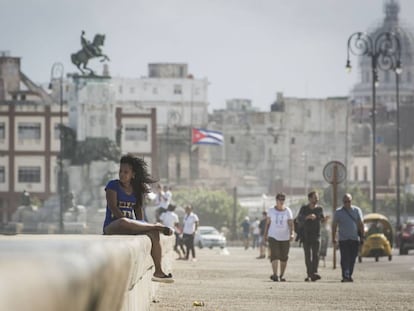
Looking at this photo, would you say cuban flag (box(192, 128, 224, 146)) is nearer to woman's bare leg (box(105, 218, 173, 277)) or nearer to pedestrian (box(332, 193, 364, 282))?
pedestrian (box(332, 193, 364, 282))

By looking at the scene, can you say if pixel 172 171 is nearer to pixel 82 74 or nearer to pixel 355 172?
pixel 355 172

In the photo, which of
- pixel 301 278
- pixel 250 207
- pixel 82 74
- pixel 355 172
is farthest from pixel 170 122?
pixel 301 278

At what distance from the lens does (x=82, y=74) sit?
8681 centimetres

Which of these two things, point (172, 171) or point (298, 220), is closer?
point (298, 220)

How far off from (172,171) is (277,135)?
2076 cm

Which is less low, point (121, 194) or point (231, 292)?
point (121, 194)

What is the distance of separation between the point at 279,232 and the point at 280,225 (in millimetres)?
129

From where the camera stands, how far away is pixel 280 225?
2508 centimetres

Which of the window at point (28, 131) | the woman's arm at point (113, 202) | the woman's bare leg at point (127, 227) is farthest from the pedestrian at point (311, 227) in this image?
the window at point (28, 131)

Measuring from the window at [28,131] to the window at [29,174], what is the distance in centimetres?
262

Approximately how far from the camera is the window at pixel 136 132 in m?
137

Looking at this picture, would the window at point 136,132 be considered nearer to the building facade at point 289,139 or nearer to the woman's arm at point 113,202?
the building facade at point 289,139

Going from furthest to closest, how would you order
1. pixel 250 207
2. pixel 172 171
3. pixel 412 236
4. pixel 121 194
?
1. pixel 172 171
2. pixel 250 207
3. pixel 412 236
4. pixel 121 194

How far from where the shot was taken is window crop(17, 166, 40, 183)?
133m
